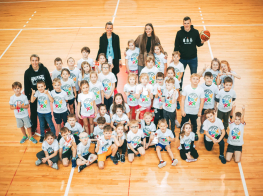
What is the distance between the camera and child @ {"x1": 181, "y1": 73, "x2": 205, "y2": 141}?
545cm

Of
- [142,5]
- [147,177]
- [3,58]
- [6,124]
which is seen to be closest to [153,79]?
[147,177]

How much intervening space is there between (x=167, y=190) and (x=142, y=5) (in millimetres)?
10164

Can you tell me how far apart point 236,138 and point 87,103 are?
3214 millimetres

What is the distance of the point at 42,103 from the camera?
5699mm

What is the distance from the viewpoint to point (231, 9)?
471 inches

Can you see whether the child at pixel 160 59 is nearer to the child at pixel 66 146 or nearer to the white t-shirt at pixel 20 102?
the child at pixel 66 146

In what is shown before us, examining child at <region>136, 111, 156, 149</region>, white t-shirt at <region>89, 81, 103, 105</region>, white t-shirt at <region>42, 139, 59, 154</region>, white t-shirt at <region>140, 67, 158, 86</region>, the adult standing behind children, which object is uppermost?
the adult standing behind children

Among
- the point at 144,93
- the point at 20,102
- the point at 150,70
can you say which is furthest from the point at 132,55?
the point at 20,102

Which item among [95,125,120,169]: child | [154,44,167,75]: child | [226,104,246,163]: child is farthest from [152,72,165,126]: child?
[226,104,246,163]: child

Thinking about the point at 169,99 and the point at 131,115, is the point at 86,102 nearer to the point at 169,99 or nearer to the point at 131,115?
the point at 131,115

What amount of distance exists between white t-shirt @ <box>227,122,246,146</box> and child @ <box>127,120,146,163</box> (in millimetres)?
1820

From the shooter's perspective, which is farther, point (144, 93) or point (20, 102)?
point (144, 93)

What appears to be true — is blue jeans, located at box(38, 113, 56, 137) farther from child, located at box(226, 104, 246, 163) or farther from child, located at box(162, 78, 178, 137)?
child, located at box(226, 104, 246, 163)

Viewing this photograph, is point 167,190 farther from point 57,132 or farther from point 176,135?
point 57,132
